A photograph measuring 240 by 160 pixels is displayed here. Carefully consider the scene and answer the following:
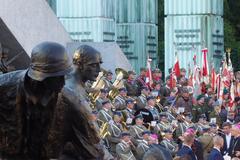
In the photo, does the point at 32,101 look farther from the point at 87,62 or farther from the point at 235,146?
the point at 235,146

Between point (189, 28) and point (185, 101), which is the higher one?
point (189, 28)

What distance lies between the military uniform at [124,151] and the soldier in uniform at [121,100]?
2.74 meters

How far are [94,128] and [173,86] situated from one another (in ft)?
76.1

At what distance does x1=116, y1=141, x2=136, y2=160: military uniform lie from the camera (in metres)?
21.6

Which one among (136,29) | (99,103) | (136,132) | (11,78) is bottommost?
(136,132)

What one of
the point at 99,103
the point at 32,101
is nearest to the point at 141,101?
the point at 99,103

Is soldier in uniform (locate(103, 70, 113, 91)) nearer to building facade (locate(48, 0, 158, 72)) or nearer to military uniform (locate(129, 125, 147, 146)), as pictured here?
military uniform (locate(129, 125, 147, 146))

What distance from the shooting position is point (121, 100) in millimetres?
25422

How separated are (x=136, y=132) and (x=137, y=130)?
5.7 inches

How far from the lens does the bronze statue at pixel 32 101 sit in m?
6.85

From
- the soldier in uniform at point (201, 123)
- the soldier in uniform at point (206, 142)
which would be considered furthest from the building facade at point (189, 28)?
the soldier in uniform at point (206, 142)

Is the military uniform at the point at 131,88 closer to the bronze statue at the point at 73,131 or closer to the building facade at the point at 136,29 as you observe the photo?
the building facade at the point at 136,29

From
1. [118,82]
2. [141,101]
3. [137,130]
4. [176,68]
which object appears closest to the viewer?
[137,130]

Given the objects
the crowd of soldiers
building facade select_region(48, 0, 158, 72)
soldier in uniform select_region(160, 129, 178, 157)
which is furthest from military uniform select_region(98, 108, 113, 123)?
building facade select_region(48, 0, 158, 72)
